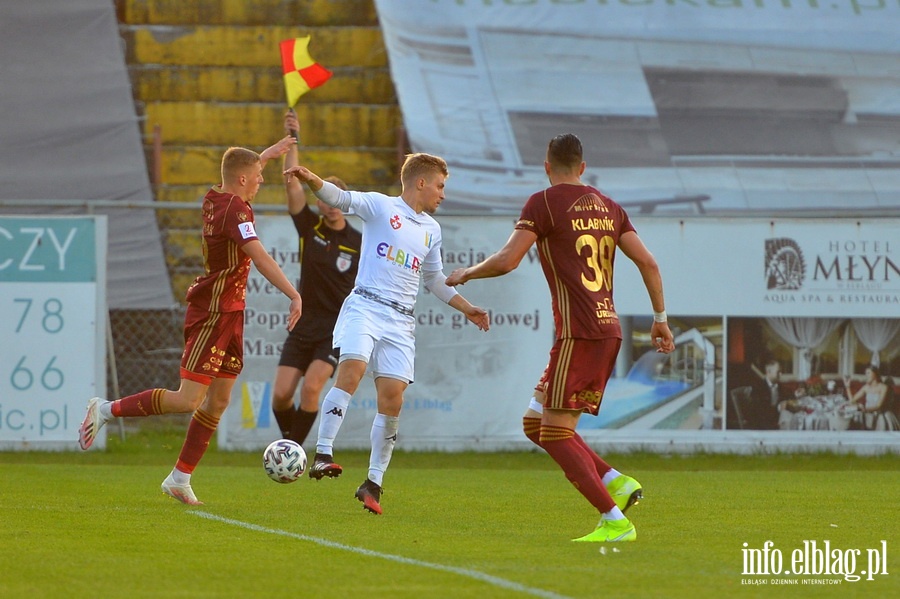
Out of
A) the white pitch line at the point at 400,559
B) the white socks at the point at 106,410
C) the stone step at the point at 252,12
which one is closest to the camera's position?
the white pitch line at the point at 400,559

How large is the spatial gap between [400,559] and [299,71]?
428 centimetres

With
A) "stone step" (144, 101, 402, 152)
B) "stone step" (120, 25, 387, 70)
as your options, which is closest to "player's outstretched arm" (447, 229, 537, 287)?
"stone step" (144, 101, 402, 152)

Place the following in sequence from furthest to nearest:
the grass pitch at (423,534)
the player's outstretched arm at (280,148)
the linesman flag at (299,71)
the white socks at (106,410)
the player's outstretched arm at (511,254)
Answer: the linesman flag at (299,71), the white socks at (106,410), the player's outstretched arm at (280,148), the player's outstretched arm at (511,254), the grass pitch at (423,534)

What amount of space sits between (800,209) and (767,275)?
6.02 meters

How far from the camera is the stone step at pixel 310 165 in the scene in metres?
20.8

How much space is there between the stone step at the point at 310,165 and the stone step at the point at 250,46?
1623 millimetres

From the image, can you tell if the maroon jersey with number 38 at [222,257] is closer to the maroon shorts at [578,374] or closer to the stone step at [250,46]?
the maroon shorts at [578,374]

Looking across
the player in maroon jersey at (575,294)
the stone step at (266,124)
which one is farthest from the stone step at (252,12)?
the player in maroon jersey at (575,294)

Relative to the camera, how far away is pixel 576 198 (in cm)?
709

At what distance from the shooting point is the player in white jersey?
8.28 m

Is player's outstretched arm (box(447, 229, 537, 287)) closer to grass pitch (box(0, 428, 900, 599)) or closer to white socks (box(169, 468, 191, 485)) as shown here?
grass pitch (box(0, 428, 900, 599))

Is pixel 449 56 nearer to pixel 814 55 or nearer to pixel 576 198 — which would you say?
pixel 814 55

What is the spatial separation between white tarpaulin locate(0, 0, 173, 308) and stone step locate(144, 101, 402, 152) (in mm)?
572

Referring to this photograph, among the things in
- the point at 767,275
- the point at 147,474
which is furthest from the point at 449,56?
the point at 147,474
